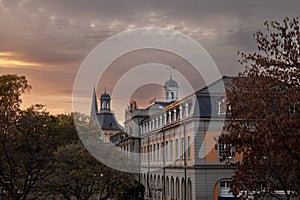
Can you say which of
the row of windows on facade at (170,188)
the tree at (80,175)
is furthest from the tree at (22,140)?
the row of windows on facade at (170,188)

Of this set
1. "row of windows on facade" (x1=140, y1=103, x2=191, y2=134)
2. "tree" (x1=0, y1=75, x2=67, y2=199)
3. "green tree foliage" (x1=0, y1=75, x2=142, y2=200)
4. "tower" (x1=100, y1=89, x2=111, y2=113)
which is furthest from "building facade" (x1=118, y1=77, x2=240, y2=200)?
"tower" (x1=100, y1=89, x2=111, y2=113)

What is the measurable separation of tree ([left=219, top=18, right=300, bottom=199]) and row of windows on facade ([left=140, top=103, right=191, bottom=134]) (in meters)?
24.0

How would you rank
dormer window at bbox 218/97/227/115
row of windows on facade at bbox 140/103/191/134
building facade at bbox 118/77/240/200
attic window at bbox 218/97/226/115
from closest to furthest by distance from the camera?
dormer window at bbox 218/97/227/115 < attic window at bbox 218/97/226/115 < building facade at bbox 118/77/240/200 < row of windows on facade at bbox 140/103/191/134

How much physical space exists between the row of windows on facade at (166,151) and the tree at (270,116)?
77.6 ft

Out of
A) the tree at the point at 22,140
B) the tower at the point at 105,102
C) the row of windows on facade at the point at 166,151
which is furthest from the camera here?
the tower at the point at 105,102

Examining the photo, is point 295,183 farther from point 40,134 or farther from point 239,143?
point 40,134

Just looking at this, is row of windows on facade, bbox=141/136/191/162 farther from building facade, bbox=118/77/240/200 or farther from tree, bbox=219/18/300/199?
tree, bbox=219/18/300/199

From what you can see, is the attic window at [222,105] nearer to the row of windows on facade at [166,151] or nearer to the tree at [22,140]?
the row of windows on facade at [166,151]

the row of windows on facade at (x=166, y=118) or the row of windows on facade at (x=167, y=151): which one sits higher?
the row of windows on facade at (x=166, y=118)

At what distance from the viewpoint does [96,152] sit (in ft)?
132

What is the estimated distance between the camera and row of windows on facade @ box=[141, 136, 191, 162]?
42.0m

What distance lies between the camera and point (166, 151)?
49.4 m

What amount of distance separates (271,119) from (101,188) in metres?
27.1

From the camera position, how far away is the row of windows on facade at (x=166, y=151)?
138 ft
